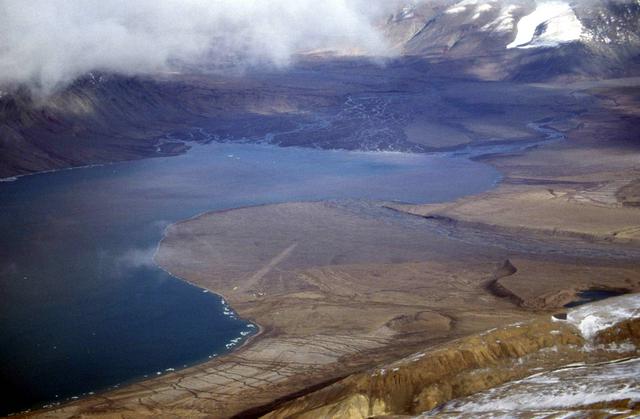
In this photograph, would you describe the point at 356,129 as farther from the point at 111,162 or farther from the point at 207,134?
the point at 111,162

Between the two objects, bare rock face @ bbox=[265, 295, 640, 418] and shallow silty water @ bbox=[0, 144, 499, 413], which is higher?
shallow silty water @ bbox=[0, 144, 499, 413]

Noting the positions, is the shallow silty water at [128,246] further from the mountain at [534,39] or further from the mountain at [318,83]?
the mountain at [534,39]

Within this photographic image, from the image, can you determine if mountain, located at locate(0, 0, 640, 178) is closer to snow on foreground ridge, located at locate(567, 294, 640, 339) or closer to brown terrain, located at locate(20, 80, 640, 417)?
brown terrain, located at locate(20, 80, 640, 417)

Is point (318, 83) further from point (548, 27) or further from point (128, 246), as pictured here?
point (128, 246)

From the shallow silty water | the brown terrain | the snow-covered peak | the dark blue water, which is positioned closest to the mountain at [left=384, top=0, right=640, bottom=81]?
the snow-covered peak

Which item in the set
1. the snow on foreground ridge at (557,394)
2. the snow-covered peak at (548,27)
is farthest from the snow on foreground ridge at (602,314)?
the snow-covered peak at (548,27)

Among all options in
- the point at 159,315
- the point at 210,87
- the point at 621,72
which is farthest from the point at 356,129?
the point at 159,315

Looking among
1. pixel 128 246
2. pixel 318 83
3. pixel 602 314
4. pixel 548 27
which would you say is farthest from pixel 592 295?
pixel 548 27
